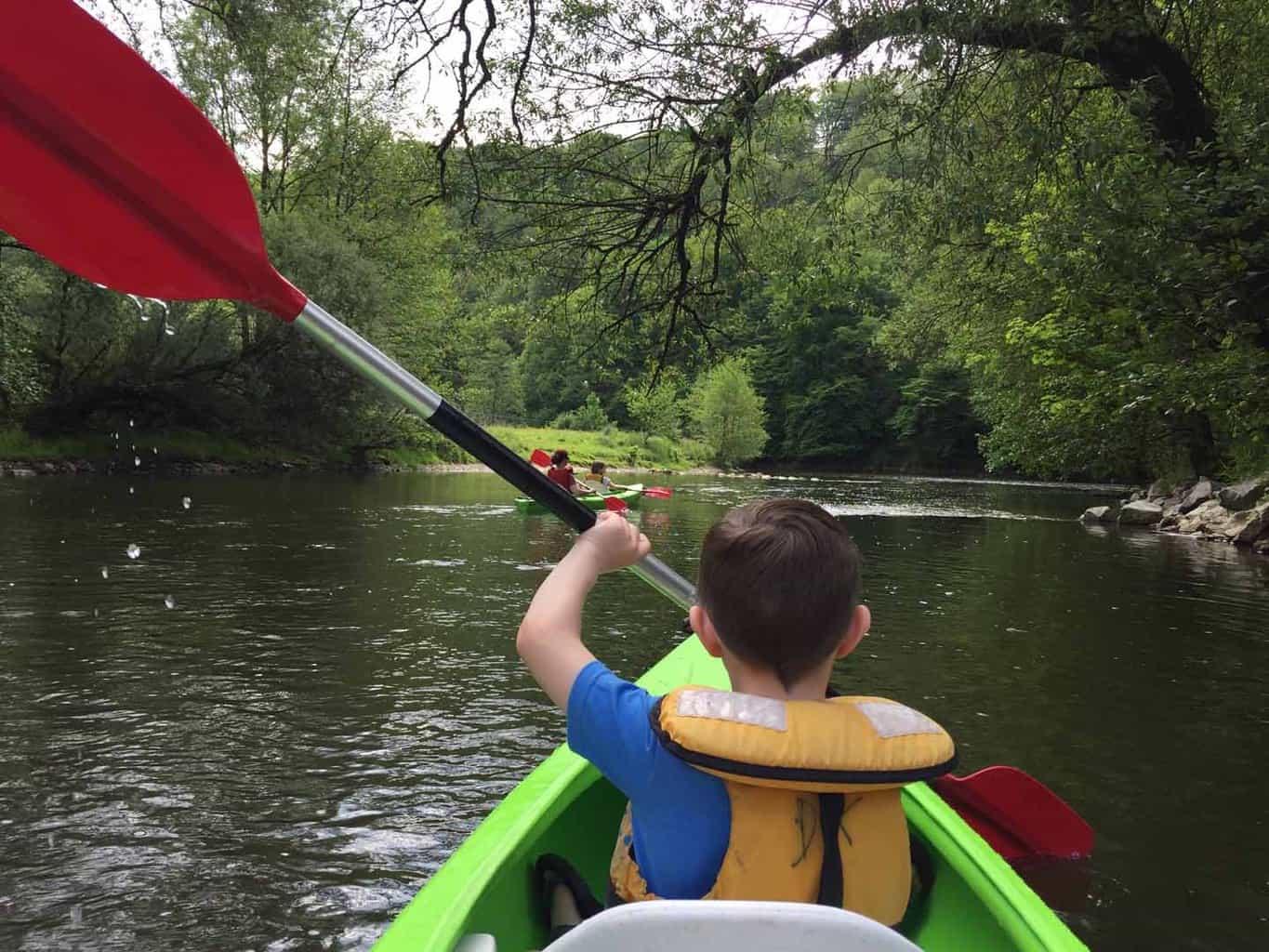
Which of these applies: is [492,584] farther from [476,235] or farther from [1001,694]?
[1001,694]

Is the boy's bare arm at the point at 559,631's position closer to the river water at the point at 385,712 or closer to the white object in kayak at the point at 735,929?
the white object in kayak at the point at 735,929

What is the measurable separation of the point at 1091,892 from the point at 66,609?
19.2 ft

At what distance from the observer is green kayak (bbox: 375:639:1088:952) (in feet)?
5.53

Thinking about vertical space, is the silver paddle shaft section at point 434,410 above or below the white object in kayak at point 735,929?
above

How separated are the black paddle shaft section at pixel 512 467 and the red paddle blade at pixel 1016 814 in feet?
5.24

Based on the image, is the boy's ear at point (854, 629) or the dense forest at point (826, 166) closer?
the boy's ear at point (854, 629)

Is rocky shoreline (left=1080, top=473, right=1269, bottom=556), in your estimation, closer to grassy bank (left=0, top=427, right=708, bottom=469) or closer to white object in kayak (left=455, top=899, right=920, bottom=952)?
grassy bank (left=0, top=427, right=708, bottom=469)

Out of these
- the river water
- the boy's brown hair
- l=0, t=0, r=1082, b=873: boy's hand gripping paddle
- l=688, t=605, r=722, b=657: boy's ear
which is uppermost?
l=0, t=0, r=1082, b=873: boy's hand gripping paddle

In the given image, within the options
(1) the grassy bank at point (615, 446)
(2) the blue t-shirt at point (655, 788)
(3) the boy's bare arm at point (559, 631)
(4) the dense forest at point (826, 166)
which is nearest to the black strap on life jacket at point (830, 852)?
(2) the blue t-shirt at point (655, 788)

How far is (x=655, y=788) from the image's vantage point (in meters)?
1.36

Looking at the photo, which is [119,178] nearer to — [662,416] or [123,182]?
[123,182]

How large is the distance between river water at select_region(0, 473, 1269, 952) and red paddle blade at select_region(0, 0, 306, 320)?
1.72 meters

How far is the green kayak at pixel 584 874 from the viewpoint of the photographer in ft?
5.53

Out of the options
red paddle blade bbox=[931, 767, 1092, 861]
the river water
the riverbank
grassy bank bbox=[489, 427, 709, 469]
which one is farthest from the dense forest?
grassy bank bbox=[489, 427, 709, 469]
